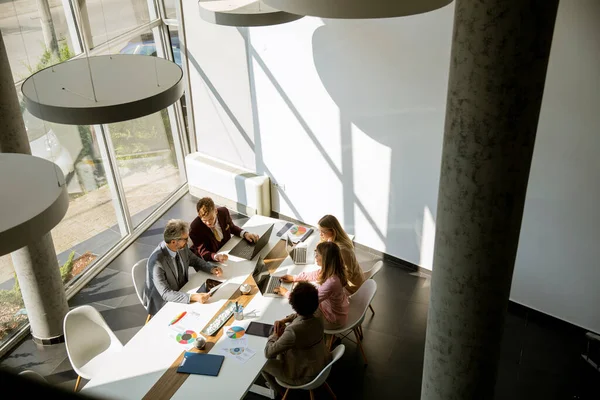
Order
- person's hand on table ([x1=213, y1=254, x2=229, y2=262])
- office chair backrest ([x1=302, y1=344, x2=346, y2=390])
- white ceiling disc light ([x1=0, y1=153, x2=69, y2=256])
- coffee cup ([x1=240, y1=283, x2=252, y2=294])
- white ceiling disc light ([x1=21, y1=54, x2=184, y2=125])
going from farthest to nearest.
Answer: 1. person's hand on table ([x1=213, y1=254, x2=229, y2=262])
2. coffee cup ([x1=240, y1=283, x2=252, y2=294])
3. office chair backrest ([x1=302, y1=344, x2=346, y2=390])
4. white ceiling disc light ([x1=21, y1=54, x2=184, y2=125])
5. white ceiling disc light ([x1=0, y1=153, x2=69, y2=256])

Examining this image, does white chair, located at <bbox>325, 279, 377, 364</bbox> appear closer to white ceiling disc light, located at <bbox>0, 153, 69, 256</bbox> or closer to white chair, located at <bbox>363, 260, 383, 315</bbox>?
white chair, located at <bbox>363, 260, 383, 315</bbox>

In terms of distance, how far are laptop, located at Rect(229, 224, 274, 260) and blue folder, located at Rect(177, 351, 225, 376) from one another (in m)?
1.50

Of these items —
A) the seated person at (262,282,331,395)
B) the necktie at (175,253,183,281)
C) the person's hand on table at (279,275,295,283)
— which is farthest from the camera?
the person's hand on table at (279,275,295,283)

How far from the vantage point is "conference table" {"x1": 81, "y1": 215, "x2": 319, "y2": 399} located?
4.71m

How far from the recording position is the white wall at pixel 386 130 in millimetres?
5852

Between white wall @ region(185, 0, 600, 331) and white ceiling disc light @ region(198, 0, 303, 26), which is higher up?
white ceiling disc light @ region(198, 0, 303, 26)

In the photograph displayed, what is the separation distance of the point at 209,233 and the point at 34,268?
1.91 m

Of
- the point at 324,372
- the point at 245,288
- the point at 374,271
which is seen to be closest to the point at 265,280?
the point at 245,288

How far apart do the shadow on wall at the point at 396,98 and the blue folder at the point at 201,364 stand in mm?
3484

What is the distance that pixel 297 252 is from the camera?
21.1 feet

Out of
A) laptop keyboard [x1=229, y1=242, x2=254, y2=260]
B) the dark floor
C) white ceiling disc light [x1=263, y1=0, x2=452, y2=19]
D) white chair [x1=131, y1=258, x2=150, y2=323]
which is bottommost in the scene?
the dark floor

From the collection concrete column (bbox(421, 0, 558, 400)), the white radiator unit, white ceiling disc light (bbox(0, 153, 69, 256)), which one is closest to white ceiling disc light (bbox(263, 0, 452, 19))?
concrete column (bbox(421, 0, 558, 400))

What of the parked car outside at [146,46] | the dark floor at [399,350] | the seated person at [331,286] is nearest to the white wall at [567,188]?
the dark floor at [399,350]

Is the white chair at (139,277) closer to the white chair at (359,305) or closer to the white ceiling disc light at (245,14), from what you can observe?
the white chair at (359,305)
